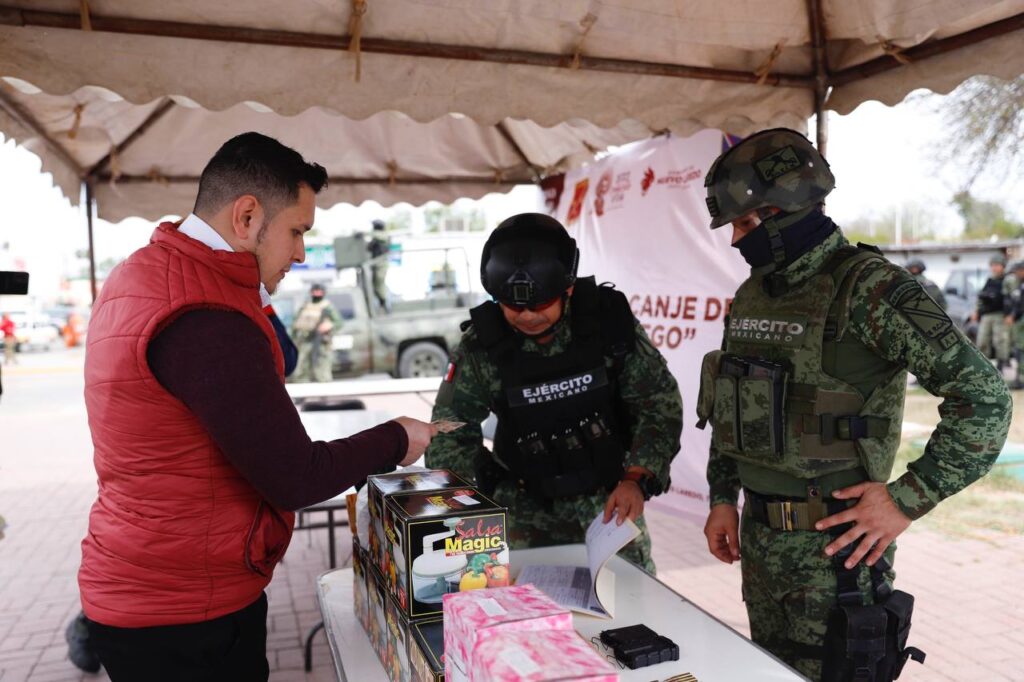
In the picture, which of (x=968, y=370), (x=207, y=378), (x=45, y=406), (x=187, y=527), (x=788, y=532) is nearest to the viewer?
(x=207, y=378)

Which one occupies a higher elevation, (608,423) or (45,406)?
(608,423)

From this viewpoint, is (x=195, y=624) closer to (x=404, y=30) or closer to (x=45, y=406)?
(x=404, y=30)

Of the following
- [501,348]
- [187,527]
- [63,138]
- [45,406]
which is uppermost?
[63,138]

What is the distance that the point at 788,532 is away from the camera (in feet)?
5.91

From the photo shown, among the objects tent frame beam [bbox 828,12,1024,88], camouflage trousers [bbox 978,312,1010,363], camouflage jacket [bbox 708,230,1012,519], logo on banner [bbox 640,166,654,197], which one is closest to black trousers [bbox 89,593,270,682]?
camouflage jacket [bbox 708,230,1012,519]

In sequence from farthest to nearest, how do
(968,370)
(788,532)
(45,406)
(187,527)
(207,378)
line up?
(45,406)
(788,532)
(968,370)
(187,527)
(207,378)

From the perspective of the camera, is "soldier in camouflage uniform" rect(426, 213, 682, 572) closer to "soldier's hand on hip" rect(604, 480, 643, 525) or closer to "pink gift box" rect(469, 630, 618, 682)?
"soldier's hand on hip" rect(604, 480, 643, 525)

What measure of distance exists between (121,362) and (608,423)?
4.45 ft

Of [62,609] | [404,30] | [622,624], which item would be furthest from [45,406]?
[622,624]

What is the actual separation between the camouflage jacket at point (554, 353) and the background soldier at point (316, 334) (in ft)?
27.8

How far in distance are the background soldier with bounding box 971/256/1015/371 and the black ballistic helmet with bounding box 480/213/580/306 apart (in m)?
11.9

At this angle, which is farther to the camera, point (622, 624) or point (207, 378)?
point (622, 624)

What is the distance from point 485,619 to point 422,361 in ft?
35.1


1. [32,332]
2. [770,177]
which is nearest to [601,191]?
[770,177]
